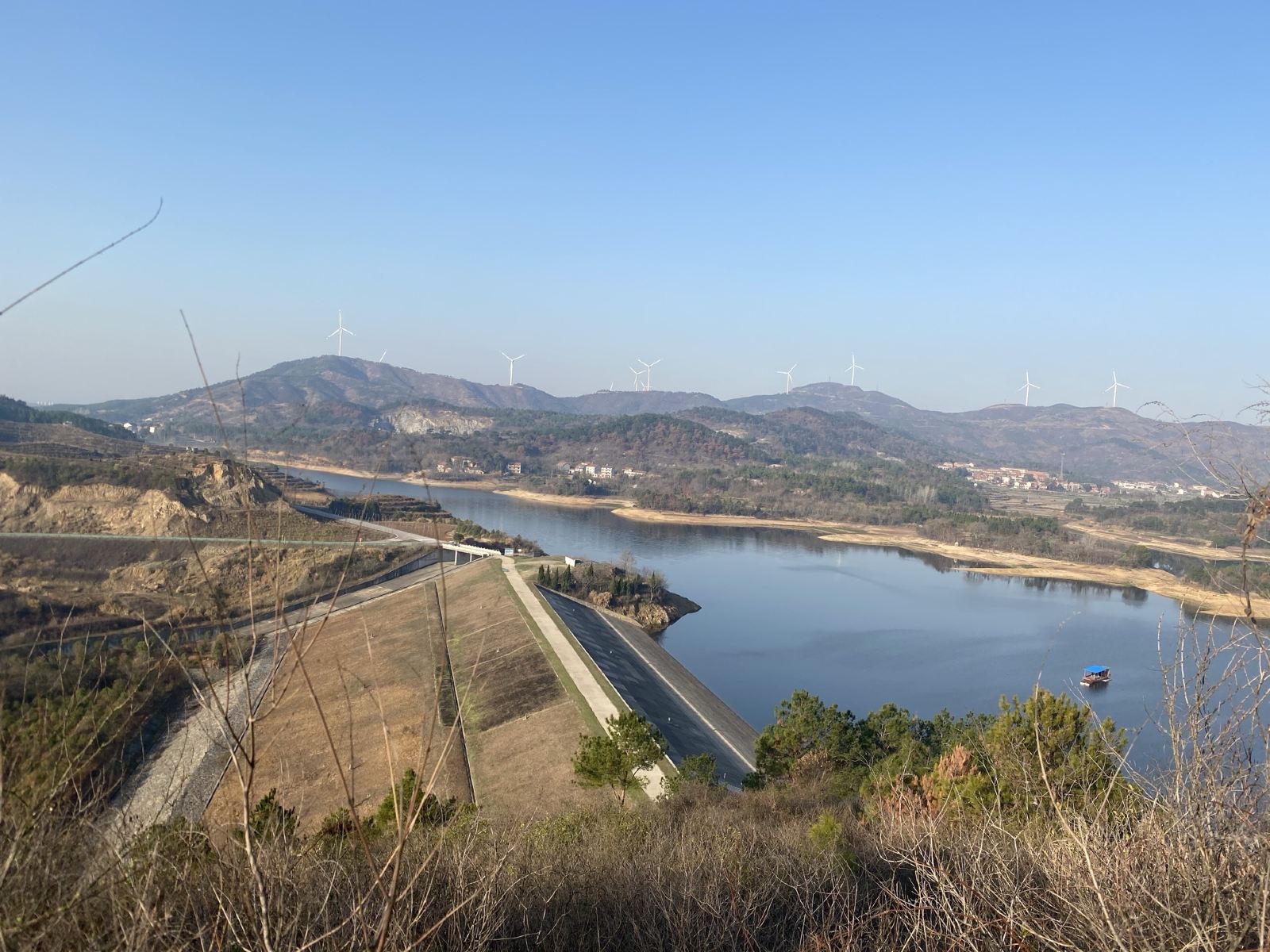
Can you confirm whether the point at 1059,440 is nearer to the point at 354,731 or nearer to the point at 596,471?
the point at 596,471

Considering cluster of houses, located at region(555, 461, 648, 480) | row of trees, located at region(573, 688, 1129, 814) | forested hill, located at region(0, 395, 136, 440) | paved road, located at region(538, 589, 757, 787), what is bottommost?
paved road, located at region(538, 589, 757, 787)

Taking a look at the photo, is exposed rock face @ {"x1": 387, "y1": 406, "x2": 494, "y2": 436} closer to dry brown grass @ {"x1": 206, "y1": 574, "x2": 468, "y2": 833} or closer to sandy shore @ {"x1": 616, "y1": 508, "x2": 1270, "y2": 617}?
sandy shore @ {"x1": 616, "y1": 508, "x2": 1270, "y2": 617}

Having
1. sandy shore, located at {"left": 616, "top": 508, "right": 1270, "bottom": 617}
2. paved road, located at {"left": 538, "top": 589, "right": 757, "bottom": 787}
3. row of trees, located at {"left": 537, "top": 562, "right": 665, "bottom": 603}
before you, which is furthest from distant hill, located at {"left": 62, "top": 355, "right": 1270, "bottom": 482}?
paved road, located at {"left": 538, "top": 589, "right": 757, "bottom": 787}

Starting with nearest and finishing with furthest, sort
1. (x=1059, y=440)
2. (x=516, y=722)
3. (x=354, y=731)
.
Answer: (x=354, y=731) → (x=516, y=722) → (x=1059, y=440)

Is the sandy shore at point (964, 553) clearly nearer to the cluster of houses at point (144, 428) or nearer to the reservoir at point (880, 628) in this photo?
the reservoir at point (880, 628)

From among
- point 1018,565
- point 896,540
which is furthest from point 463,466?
point 1018,565

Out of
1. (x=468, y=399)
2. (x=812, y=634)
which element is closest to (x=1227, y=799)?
(x=812, y=634)

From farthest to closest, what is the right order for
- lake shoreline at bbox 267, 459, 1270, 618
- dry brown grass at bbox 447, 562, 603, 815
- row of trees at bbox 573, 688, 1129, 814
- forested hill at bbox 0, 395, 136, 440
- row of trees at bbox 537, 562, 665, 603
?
1. forested hill at bbox 0, 395, 136, 440
2. lake shoreline at bbox 267, 459, 1270, 618
3. row of trees at bbox 537, 562, 665, 603
4. dry brown grass at bbox 447, 562, 603, 815
5. row of trees at bbox 573, 688, 1129, 814
